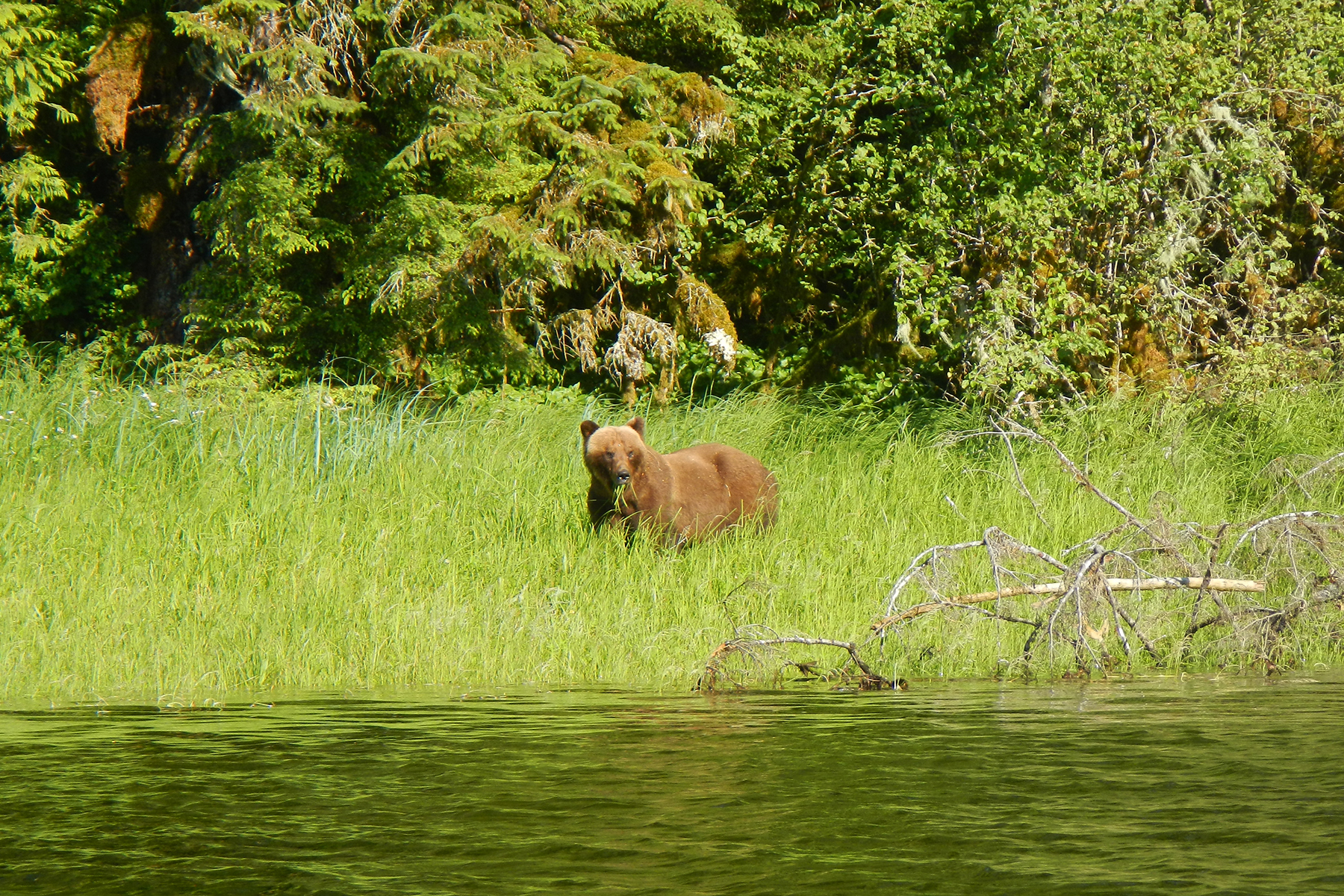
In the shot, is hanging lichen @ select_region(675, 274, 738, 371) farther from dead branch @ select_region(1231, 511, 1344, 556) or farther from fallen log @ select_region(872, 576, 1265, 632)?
fallen log @ select_region(872, 576, 1265, 632)

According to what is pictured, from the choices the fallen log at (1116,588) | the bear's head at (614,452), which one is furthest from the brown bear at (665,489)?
the fallen log at (1116,588)

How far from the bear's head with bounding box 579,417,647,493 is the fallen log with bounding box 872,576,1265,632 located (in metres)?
2.56

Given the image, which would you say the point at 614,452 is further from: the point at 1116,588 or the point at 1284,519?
the point at 1284,519

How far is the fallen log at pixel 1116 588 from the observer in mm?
6719

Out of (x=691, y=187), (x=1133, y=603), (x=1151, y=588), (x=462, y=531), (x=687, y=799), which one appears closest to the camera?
(x=687, y=799)

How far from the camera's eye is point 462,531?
Answer: 8.56 metres

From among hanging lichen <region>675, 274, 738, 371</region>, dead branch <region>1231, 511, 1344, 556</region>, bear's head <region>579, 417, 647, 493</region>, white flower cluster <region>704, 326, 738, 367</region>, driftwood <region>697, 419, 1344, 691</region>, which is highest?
hanging lichen <region>675, 274, 738, 371</region>

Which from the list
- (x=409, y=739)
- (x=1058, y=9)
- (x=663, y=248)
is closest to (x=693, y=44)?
(x=663, y=248)

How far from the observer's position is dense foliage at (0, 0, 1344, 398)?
Result: 12266 mm

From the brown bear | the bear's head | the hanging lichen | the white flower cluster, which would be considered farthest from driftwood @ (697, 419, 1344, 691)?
the hanging lichen

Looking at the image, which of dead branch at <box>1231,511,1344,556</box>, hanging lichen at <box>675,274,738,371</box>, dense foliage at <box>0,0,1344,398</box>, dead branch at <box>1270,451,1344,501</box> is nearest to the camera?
dead branch at <box>1231,511,1344,556</box>

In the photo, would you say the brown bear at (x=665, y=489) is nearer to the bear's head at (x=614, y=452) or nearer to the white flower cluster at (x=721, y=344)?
the bear's head at (x=614, y=452)

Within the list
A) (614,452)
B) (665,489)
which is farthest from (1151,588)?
(614,452)

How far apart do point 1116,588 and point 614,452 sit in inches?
138
